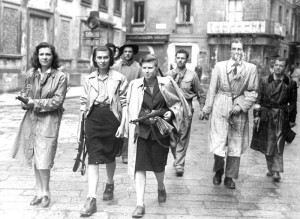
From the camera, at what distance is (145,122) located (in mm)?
4660

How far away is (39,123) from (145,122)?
3.60 feet

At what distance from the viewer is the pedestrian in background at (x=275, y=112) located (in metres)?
6.18

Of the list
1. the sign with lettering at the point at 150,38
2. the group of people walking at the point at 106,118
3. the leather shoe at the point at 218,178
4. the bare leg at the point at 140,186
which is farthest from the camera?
the sign with lettering at the point at 150,38

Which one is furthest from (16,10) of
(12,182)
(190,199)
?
(190,199)

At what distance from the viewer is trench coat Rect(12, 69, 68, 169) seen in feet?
15.4

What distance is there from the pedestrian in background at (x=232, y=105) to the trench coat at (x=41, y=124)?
197cm

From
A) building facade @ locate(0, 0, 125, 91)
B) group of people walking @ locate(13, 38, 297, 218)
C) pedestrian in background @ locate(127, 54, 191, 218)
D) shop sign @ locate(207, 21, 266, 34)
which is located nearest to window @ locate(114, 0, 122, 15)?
building facade @ locate(0, 0, 125, 91)

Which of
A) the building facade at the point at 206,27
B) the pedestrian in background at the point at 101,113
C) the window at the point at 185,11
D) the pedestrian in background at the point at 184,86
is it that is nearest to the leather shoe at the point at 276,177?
the pedestrian in background at the point at 184,86

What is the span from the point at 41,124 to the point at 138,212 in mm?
1339

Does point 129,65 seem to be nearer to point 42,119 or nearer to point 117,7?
point 42,119

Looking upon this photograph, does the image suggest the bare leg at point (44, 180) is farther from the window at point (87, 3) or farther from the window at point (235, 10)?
the window at point (235, 10)

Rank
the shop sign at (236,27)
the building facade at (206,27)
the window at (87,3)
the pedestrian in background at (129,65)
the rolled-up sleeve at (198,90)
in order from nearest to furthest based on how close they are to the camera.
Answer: the rolled-up sleeve at (198,90) → the pedestrian in background at (129,65) → the window at (87,3) → the shop sign at (236,27) → the building facade at (206,27)

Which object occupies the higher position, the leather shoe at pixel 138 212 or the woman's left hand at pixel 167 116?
the woman's left hand at pixel 167 116

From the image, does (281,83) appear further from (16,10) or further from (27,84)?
(16,10)
